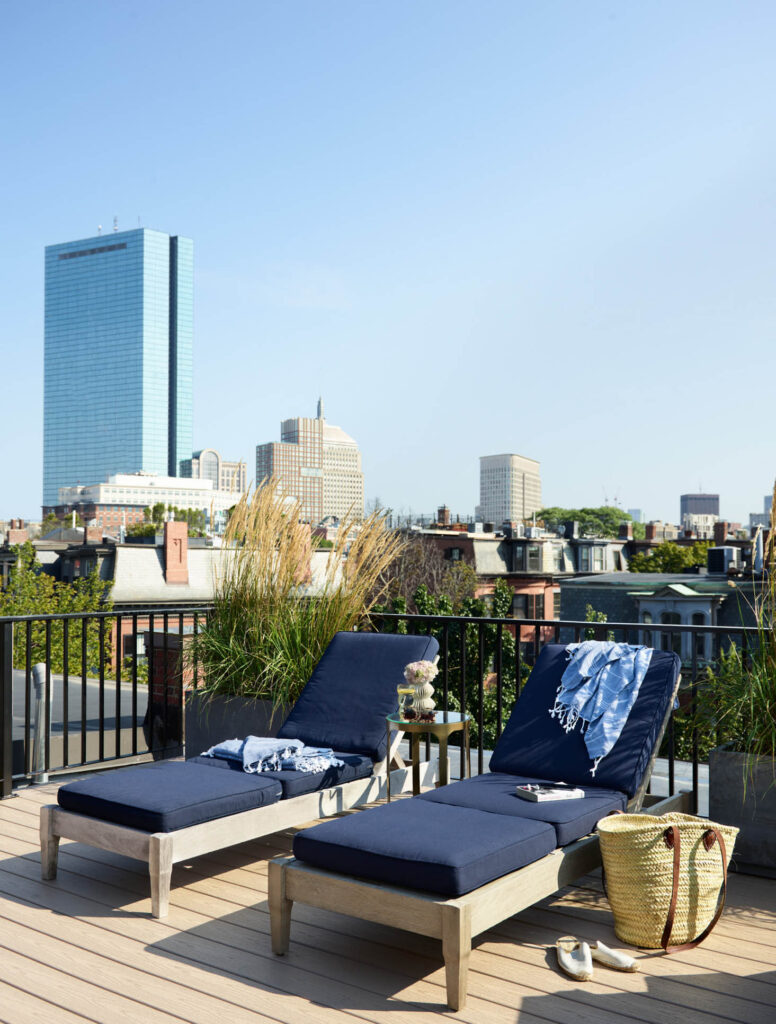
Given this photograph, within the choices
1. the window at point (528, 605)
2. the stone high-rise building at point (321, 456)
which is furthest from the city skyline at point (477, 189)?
the stone high-rise building at point (321, 456)

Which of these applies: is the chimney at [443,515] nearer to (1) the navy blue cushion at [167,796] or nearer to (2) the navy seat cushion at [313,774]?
(2) the navy seat cushion at [313,774]

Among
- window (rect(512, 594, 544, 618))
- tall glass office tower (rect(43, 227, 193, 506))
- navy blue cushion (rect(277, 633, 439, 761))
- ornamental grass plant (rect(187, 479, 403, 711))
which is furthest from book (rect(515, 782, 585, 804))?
tall glass office tower (rect(43, 227, 193, 506))

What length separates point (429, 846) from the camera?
247cm

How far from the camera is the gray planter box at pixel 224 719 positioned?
460 centimetres

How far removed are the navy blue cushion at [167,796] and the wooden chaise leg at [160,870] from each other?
0.18 feet

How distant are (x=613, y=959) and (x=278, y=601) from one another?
260 cm

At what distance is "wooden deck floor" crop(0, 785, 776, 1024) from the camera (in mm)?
2299

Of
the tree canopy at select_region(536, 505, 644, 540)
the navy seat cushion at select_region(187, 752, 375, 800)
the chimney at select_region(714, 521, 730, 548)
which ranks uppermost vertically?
the tree canopy at select_region(536, 505, 644, 540)

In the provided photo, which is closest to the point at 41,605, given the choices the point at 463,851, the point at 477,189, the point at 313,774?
the point at 477,189

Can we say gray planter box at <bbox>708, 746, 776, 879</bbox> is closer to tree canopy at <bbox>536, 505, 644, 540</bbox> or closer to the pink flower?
the pink flower

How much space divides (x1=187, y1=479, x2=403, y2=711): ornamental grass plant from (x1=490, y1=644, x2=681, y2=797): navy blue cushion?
132cm

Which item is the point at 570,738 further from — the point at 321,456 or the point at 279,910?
the point at 321,456

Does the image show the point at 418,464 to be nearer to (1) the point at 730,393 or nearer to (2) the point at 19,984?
(1) the point at 730,393

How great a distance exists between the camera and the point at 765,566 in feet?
10.9
